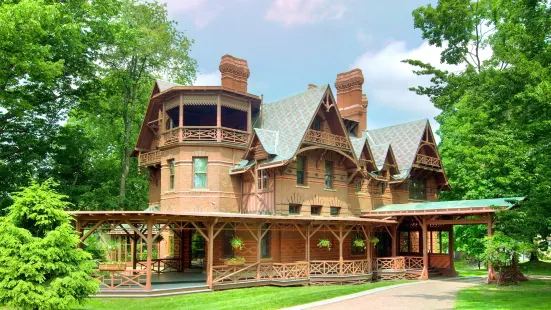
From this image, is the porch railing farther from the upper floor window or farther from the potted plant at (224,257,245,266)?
the upper floor window

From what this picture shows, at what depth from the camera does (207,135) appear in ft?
84.7

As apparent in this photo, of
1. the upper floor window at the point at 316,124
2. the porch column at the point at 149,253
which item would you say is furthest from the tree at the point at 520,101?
the porch column at the point at 149,253

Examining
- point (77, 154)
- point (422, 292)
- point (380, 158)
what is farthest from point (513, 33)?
point (77, 154)

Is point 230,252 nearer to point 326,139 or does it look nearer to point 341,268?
point 341,268

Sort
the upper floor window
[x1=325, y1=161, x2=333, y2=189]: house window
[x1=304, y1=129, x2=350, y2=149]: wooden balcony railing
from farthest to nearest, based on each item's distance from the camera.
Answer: [x1=325, y1=161, x2=333, y2=189]: house window < the upper floor window < [x1=304, y1=129, x2=350, y2=149]: wooden balcony railing

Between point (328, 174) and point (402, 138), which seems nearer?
point (328, 174)

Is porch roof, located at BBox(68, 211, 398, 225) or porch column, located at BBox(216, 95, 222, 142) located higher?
porch column, located at BBox(216, 95, 222, 142)

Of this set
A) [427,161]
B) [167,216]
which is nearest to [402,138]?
[427,161]

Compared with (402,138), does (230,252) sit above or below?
below

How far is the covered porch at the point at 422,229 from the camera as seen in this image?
23.9 meters

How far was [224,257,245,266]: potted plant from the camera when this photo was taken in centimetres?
2241

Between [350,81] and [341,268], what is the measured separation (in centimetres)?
1474

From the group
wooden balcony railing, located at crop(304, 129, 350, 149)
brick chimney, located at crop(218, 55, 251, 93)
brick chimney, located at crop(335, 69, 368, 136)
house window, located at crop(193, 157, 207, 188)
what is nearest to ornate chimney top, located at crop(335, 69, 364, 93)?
brick chimney, located at crop(335, 69, 368, 136)

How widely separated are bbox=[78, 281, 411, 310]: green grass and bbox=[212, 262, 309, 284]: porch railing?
50.6 inches
